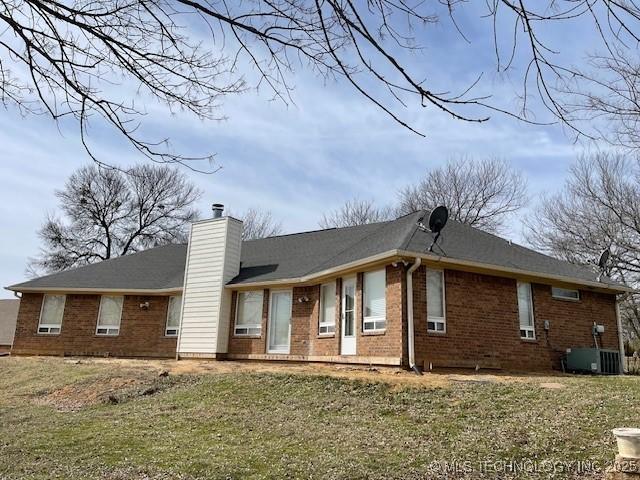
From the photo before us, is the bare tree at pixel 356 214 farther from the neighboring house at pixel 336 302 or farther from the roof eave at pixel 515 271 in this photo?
the roof eave at pixel 515 271

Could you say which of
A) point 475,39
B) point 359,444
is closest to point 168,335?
point 359,444

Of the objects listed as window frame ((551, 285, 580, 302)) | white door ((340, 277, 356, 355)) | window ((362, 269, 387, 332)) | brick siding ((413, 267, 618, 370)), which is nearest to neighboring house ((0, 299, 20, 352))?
white door ((340, 277, 356, 355))

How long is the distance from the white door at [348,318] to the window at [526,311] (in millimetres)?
4444

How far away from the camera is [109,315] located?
65.2 feet

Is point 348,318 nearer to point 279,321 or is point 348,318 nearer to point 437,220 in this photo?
point 279,321

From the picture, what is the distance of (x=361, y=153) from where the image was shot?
4.67 meters

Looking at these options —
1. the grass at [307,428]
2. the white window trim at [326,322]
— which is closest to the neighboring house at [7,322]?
the grass at [307,428]

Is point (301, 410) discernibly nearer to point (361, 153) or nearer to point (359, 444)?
point (359, 444)

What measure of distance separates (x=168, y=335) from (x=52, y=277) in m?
5.86

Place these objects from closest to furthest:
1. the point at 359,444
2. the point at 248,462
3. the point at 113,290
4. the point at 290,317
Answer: the point at 248,462, the point at 359,444, the point at 290,317, the point at 113,290

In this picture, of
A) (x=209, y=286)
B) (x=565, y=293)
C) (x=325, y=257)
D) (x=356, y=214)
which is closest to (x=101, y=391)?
(x=209, y=286)

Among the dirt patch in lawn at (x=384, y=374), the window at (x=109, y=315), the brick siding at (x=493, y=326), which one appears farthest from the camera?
the window at (x=109, y=315)

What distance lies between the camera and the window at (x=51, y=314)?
1994cm

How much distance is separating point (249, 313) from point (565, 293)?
9.49 m
